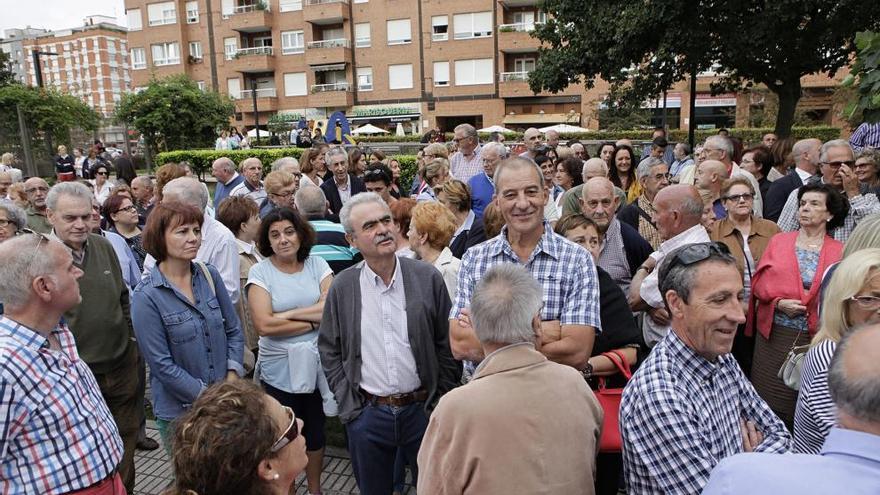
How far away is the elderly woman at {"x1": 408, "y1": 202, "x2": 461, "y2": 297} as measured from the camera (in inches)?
155

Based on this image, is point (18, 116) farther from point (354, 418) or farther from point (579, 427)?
point (579, 427)

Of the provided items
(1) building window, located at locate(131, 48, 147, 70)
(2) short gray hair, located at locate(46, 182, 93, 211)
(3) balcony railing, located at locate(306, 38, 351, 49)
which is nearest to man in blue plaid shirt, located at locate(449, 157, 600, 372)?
(2) short gray hair, located at locate(46, 182, 93, 211)

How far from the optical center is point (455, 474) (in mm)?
1860

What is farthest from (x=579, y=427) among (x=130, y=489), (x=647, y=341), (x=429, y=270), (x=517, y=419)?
(x=130, y=489)

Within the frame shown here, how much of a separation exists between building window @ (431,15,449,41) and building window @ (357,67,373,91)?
5599 millimetres

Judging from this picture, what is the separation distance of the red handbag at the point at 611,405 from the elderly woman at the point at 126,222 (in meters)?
4.30

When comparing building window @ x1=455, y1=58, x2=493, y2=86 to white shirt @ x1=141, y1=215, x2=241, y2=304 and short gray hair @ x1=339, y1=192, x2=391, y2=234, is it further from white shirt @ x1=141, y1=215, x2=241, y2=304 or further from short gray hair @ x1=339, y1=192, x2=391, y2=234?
short gray hair @ x1=339, y1=192, x2=391, y2=234

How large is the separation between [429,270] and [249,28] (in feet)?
154

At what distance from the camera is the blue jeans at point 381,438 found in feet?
10.1

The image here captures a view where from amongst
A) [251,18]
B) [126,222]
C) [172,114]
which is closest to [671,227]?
[126,222]

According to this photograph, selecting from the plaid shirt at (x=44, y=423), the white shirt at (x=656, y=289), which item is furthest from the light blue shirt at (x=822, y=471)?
the plaid shirt at (x=44, y=423)

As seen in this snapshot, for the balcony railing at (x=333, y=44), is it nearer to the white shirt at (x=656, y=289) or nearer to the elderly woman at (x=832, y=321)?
the white shirt at (x=656, y=289)

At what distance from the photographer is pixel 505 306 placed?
194 centimetres

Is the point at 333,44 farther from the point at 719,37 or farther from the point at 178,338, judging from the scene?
the point at 178,338
